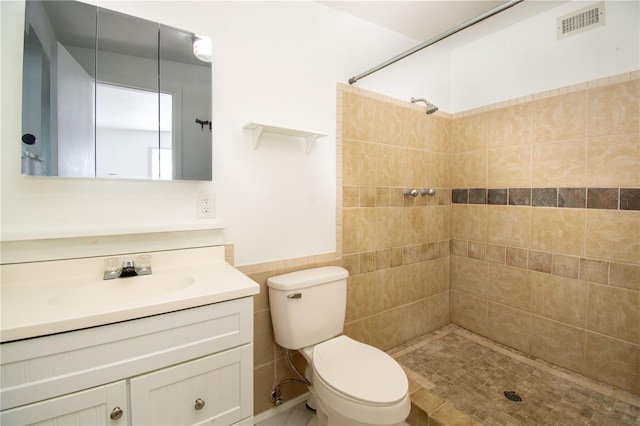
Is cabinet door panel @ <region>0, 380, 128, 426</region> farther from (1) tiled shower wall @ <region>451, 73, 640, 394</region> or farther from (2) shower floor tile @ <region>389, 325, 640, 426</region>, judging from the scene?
(1) tiled shower wall @ <region>451, 73, 640, 394</region>

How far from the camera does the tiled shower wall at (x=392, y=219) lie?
1.92 meters

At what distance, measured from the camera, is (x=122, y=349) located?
845 millimetres

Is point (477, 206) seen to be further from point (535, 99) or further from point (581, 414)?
point (581, 414)

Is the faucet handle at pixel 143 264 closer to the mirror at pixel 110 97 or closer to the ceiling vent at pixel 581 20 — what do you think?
the mirror at pixel 110 97

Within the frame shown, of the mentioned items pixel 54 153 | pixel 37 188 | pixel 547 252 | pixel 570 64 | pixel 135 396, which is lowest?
pixel 135 396

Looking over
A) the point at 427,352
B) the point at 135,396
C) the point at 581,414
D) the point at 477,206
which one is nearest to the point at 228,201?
the point at 135,396

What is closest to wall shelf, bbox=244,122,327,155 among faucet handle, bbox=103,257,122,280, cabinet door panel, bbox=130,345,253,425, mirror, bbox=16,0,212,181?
mirror, bbox=16,0,212,181

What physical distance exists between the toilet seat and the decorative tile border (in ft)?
5.06

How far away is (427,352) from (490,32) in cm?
247

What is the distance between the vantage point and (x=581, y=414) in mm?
1525

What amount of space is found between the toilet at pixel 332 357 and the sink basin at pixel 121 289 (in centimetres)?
49

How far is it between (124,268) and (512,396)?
2.12 m

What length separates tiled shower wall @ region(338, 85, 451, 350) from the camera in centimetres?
192

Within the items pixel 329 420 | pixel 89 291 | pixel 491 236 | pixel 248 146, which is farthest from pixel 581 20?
pixel 89 291
